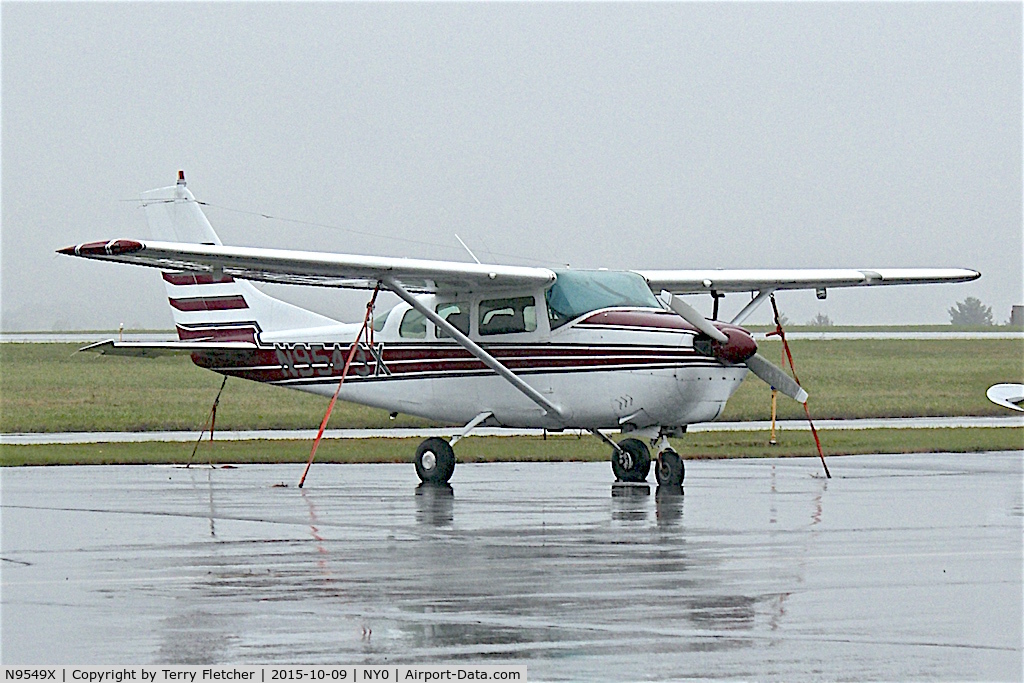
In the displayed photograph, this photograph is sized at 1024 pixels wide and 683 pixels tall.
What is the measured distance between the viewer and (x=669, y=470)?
18031 mm

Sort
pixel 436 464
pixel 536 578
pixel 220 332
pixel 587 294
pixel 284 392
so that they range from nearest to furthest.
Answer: pixel 536 578, pixel 587 294, pixel 436 464, pixel 220 332, pixel 284 392

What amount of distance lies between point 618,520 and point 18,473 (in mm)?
9562

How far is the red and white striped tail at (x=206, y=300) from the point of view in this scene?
73.2 feet

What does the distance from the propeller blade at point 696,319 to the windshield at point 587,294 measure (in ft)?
3.54

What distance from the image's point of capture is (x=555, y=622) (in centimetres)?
882

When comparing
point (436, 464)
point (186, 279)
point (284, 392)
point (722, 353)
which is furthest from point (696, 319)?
point (284, 392)

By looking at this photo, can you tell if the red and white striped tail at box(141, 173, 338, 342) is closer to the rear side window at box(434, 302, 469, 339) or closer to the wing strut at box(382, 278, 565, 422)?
the rear side window at box(434, 302, 469, 339)

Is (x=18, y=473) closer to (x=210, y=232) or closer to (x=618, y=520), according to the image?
(x=210, y=232)

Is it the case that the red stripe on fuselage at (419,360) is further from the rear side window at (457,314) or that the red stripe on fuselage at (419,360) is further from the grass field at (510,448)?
the grass field at (510,448)

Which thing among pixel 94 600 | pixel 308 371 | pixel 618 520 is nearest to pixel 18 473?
pixel 308 371

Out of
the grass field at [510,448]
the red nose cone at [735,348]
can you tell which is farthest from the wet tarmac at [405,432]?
the red nose cone at [735,348]

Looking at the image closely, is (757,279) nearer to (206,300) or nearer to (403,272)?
(403,272)

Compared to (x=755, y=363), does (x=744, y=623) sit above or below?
below

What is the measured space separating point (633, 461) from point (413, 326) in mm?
3544
